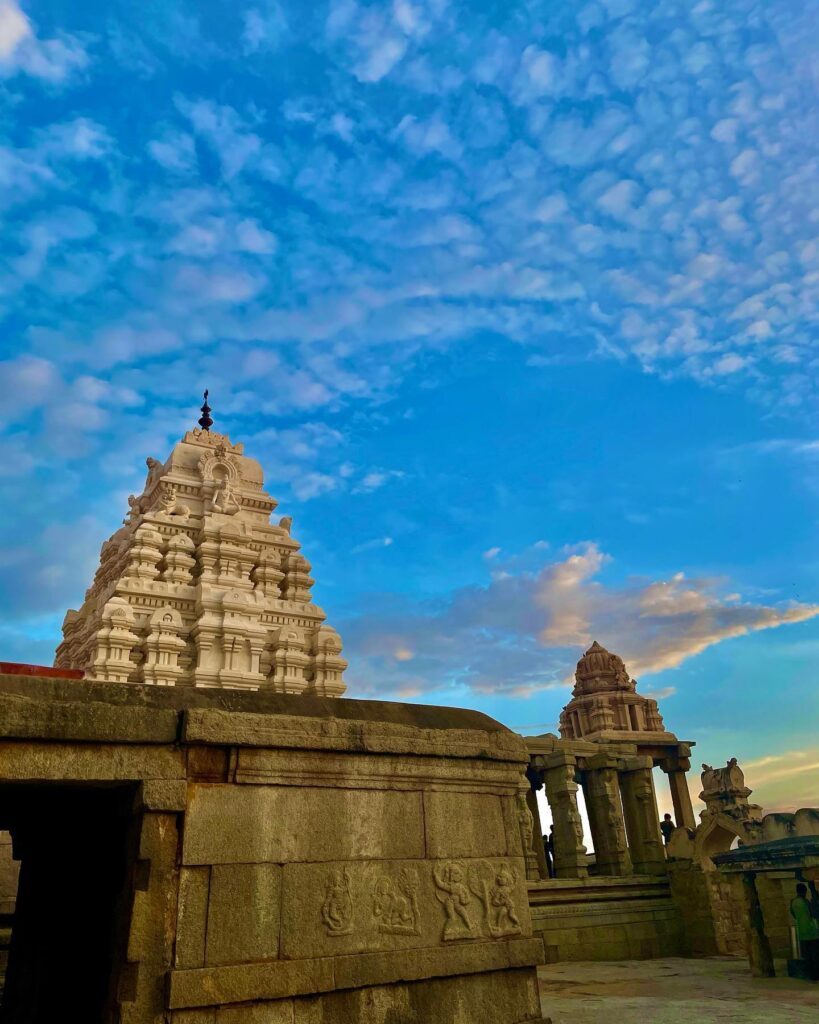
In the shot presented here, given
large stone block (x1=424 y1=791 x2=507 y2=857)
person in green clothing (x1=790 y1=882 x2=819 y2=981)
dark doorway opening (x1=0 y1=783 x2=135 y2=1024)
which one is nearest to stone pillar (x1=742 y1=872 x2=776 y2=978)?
person in green clothing (x1=790 y1=882 x2=819 y2=981)

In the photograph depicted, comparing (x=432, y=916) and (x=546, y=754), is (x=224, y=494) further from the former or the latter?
(x=432, y=916)

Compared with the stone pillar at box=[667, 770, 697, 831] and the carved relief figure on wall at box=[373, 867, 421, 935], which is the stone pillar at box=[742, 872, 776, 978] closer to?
the carved relief figure on wall at box=[373, 867, 421, 935]

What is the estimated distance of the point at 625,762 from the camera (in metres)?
22.1

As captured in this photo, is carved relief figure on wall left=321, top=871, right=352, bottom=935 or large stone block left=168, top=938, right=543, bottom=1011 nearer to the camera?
large stone block left=168, top=938, right=543, bottom=1011

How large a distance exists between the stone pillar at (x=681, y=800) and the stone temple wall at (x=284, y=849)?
27355 mm

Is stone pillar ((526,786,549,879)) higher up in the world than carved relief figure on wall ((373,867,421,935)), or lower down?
higher up

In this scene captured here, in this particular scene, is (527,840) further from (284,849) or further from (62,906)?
(284,849)

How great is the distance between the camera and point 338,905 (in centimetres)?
539

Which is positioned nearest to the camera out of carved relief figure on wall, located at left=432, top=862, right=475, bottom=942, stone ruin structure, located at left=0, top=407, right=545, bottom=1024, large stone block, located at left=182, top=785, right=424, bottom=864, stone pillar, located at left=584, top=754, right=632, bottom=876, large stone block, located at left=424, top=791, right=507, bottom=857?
stone ruin structure, located at left=0, top=407, right=545, bottom=1024

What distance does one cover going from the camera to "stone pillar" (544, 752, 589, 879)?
19141 mm

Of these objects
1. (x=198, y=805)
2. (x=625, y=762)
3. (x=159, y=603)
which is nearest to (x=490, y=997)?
(x=198, y=805)

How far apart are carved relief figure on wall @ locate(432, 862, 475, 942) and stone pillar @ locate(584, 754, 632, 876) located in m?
16.0

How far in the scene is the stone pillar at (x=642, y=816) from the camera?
→ 20703 millimetres

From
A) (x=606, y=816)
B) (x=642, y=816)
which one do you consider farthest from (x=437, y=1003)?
(x=642, y=816)
